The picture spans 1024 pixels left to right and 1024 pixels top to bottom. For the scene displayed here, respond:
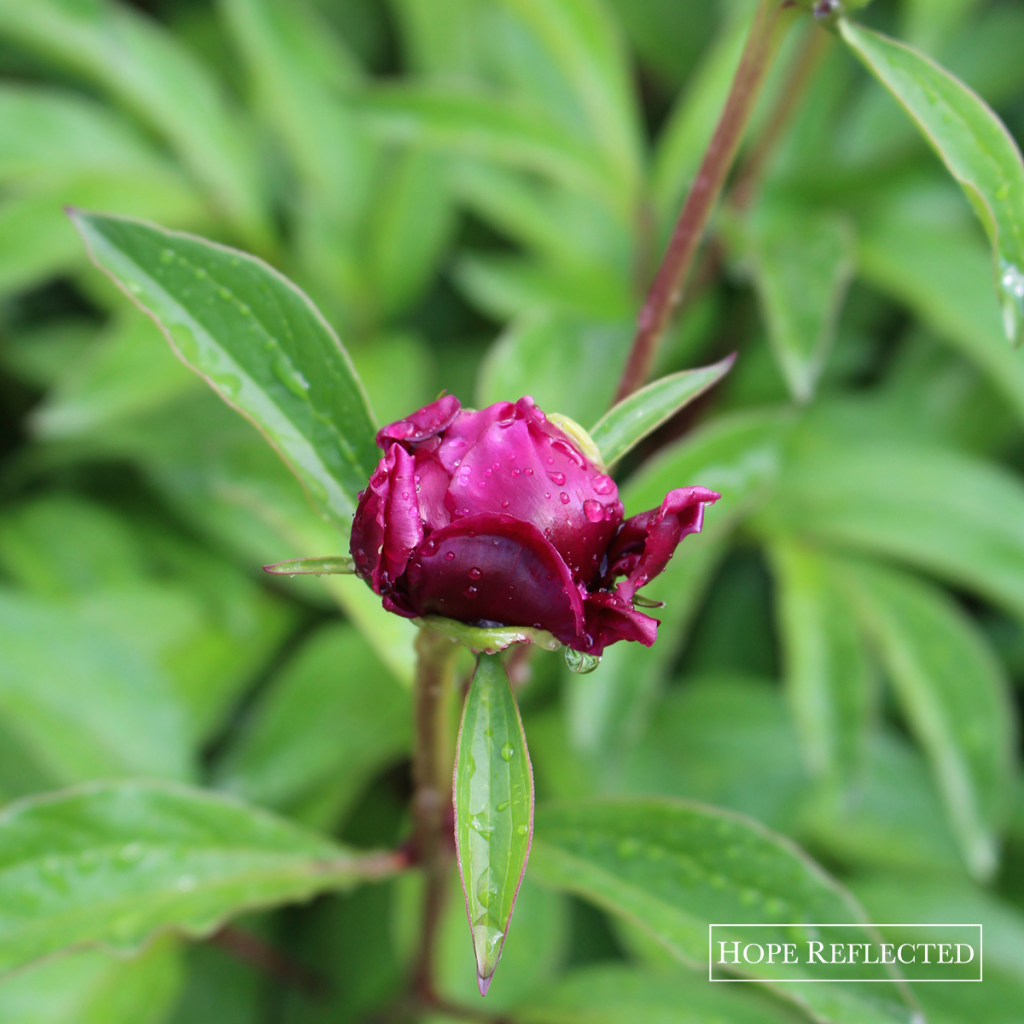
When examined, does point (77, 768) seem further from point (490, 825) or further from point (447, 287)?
point (447, 287)

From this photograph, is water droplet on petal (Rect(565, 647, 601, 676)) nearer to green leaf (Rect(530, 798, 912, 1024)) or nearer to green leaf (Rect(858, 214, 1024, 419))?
green leaf (Rect(530, 798, 912, 1024))

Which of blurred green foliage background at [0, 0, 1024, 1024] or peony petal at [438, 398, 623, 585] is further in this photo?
blurred green foliage background at [0, 0, 1024, 1024]

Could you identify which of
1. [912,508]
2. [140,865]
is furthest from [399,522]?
[912,508]

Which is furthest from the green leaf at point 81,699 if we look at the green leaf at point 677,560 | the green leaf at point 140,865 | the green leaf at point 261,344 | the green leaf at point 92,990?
the green leaf at point 261,344

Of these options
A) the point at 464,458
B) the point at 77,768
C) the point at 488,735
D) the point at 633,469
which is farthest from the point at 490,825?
the point at 633,469

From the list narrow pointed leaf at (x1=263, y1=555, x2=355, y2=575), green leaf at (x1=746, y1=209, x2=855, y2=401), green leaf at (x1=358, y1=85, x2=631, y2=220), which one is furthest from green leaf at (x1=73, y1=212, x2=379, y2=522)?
green leaf at (x1=358, y1=85, x2=631, y2=220)

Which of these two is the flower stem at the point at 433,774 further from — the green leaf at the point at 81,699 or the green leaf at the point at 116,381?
the green leaf at the point at 116,381

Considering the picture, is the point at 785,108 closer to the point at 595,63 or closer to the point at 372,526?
the point at 595,63
